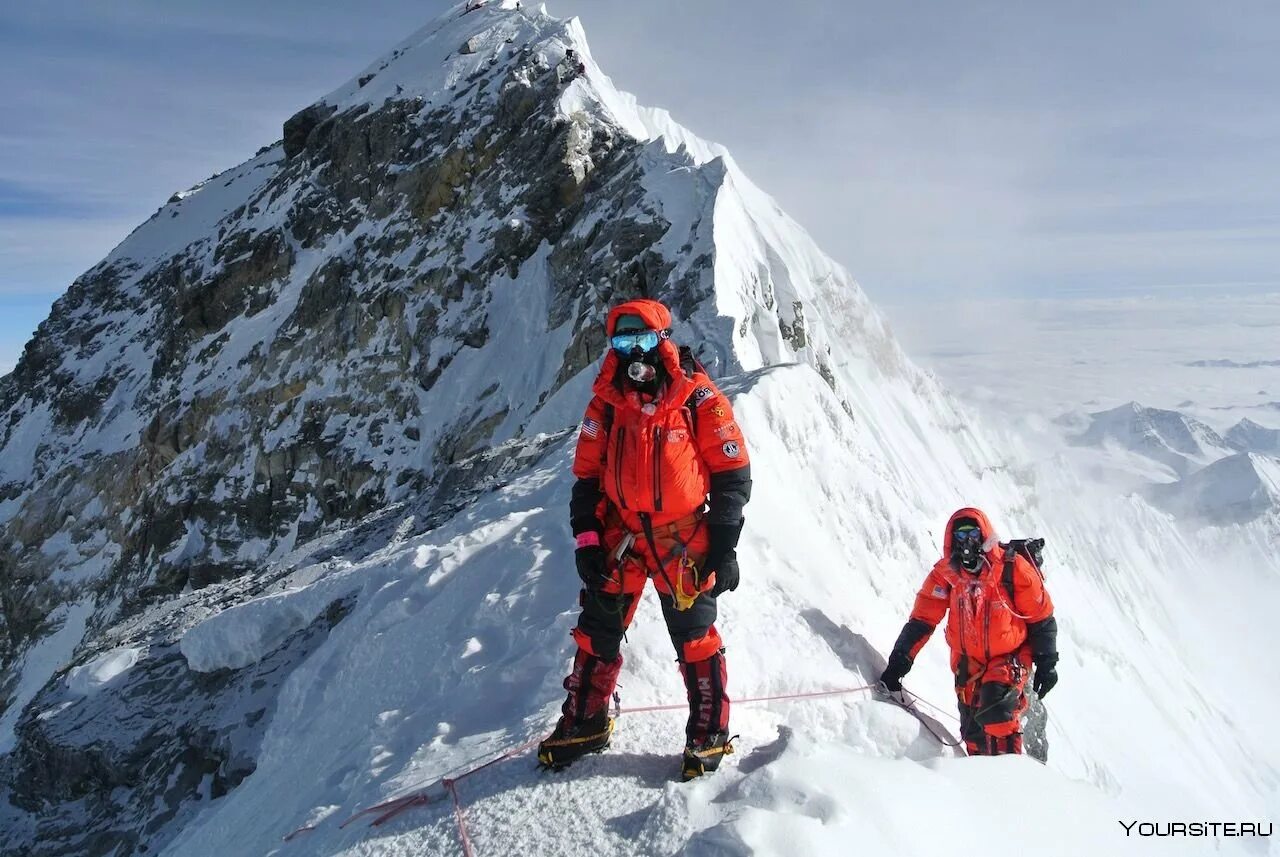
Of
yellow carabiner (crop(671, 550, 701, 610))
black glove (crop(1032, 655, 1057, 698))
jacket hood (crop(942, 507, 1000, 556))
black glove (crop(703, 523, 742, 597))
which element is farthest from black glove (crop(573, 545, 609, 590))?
black glove (crop(1032, 655, 1057, 698))

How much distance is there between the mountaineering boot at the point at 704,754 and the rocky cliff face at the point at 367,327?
7394 mm

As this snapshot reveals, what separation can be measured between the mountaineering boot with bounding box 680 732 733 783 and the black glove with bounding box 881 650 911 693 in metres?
2.10

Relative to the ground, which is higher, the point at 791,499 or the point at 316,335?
the point at 316,335

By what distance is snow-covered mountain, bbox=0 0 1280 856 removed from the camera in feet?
12.7

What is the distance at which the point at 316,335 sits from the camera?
33500 mm

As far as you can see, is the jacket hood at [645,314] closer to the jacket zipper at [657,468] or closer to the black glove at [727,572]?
the jacket zipper at [657,468]

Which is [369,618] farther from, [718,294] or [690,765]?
[718,294]

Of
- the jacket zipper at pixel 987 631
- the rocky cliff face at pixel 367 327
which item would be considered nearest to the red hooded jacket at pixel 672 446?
the jacket zipper at pixel 987 631

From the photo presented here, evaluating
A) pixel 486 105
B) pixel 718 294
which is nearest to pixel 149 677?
pixel 718 294

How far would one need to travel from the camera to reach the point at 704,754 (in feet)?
11.7

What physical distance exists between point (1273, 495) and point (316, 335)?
245 meters

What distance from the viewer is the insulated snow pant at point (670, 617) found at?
146 inches

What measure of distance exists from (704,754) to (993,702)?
9.02 feet

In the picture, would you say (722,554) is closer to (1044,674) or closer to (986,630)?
(986,630)
